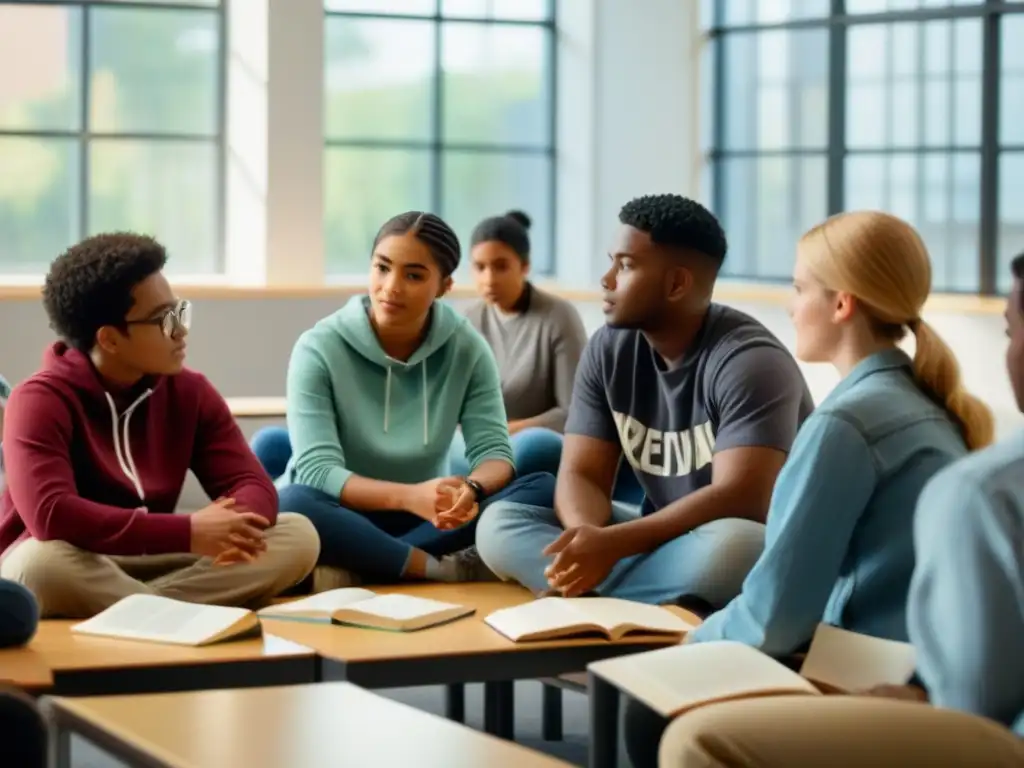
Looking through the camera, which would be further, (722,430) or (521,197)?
(521,197)

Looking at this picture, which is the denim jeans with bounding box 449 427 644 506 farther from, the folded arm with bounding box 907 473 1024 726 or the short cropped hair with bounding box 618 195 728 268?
the folded arm with bounding box 907 473 1024 726

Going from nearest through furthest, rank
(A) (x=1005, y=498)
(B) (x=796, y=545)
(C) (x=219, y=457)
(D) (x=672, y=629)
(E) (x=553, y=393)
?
(A) (x=1005, y=498)
(B) (x=796, y=545)
(D) (x=672, y=629)
(C) (x=219, y=457)
(E) (x=553, y=393)

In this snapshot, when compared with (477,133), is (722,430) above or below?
below

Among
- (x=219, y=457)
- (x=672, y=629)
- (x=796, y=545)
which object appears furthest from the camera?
(x=219, y=457)

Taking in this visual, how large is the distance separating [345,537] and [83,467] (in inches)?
23.5

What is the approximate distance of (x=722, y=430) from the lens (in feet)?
11.8

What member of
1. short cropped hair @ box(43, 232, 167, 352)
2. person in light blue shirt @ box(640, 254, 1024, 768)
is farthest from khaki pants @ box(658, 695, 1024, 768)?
short cropped hair @ box(43, 232, 167, 352)

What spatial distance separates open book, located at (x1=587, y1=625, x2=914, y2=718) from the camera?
7.64ft

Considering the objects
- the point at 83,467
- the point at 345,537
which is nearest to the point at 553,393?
the point at 345,537

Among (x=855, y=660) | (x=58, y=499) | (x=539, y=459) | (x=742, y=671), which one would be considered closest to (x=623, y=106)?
(x=539, y=459)

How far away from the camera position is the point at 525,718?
4402mm

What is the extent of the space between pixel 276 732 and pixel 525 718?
2355 mm

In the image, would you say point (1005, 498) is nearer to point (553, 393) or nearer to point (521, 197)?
point (553, 393)

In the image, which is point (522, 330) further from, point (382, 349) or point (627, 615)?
point (627, 615)
